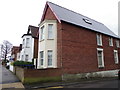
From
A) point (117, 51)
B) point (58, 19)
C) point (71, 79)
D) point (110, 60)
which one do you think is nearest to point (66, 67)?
point (71, 79)

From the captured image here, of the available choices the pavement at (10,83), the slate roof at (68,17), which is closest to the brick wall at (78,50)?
the slate roof at (68,17)

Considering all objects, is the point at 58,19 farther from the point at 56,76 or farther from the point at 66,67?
the point at 56,76

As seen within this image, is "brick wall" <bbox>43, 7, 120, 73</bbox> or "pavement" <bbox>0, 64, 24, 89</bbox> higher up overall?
"brick wall" <bbox>43, 7, 120, 73</bbox>

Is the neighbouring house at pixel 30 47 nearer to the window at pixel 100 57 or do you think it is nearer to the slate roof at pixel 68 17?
the slate roof at pixel 68 17

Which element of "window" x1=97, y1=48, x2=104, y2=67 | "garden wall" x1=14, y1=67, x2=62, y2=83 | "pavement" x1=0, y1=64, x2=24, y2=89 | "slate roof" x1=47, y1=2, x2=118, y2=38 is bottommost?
"pavement" x1=0, y1=64, x2=24, y2=89

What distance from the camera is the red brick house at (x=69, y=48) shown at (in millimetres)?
11703

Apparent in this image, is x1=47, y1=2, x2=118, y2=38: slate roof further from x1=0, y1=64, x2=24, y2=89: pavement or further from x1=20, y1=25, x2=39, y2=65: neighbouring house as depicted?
x1=0, y1=64, x2=24, y2=89: pavement

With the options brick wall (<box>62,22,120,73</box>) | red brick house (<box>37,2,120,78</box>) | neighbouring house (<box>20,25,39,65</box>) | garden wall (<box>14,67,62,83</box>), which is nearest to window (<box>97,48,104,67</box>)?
red brick house (<box>37,2,120,78</box>)

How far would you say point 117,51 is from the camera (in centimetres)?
1969

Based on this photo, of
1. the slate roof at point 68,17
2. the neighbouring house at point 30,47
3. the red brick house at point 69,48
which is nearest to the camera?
Result: the red brick house at point 69,48

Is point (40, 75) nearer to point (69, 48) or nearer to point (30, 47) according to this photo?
point (69, 48)

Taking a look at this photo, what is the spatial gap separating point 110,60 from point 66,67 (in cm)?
1003

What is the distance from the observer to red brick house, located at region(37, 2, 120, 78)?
461 inches

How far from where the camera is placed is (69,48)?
12195 millimetres
